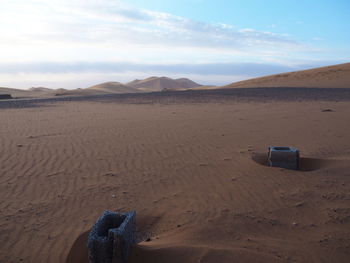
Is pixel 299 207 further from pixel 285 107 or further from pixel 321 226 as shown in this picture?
pixel 285 107

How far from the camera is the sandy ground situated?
13.2 ft

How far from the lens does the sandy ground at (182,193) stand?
13.2ft

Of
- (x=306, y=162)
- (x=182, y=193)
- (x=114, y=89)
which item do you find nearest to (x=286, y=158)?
(x=306, y=162)

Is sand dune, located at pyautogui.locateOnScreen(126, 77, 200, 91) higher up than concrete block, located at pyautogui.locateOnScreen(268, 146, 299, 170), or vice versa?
sand dune, located at pyautogui.locateOnScreen(126, 77, 200, 91)

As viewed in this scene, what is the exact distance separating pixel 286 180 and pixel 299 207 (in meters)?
1.10

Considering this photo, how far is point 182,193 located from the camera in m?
5.71

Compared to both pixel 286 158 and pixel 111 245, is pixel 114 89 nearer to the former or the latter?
pixel 286 158

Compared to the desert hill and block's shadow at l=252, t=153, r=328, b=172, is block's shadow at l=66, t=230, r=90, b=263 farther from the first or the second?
the desert hill

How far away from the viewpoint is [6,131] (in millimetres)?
11047

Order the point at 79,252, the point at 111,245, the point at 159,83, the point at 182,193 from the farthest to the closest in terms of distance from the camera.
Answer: the point at 159,83 < the point at 182,193 < the point at 79,252 < the point at 111,245

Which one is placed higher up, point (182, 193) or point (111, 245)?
point (111, 245)

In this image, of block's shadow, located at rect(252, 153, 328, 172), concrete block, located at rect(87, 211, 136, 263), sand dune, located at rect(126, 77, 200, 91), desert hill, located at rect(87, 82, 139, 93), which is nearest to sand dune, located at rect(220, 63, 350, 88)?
block's shadow, located at rect(252, 153, 328, 172)

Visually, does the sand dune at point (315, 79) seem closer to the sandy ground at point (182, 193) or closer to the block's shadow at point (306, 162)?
the sandy ground at point (182, 193)

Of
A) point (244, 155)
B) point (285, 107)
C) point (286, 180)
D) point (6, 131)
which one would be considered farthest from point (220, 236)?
point (285, 107)
